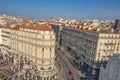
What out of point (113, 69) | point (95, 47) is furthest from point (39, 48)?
point (113, 69)

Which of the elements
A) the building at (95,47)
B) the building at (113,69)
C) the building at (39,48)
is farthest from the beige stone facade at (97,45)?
the building at (113,69)

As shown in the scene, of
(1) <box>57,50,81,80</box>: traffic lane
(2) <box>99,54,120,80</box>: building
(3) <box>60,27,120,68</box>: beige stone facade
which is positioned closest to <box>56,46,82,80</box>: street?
(1) <box>57,50,81,80</box>: traffic lane

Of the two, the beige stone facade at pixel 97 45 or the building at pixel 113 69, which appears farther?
the beige stone facade at pixel 97 45

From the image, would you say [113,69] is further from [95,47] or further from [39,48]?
[39,48]

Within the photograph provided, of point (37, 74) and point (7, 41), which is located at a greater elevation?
point (7, 41)

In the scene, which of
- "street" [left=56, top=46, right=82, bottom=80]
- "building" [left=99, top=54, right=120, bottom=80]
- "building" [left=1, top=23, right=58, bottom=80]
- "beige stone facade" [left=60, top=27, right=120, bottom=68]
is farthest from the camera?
"beige stone facade" [left=60, top=27, right=120, bottom=68]

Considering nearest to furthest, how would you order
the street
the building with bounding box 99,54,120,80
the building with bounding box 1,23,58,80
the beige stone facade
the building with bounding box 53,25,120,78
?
the building with bounding box 99,54,120,80, the building with bounding box 1,23,58,80, the street, the beige stone facade, the building with bounding box 53,25,120,78

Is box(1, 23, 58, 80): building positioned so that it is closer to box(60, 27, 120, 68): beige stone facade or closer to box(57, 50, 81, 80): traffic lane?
box(57, 50, 81, 80): traffic lane

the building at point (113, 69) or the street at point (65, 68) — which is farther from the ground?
the building at point (113, 69)

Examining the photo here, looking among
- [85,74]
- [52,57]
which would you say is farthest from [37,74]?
[85,74]

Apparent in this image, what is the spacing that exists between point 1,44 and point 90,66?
5526 cm

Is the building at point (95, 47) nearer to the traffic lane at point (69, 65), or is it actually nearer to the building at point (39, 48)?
the traffic lane at point (69, 65)

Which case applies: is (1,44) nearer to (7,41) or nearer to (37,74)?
(7,41)

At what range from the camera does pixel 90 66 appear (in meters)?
91.7
